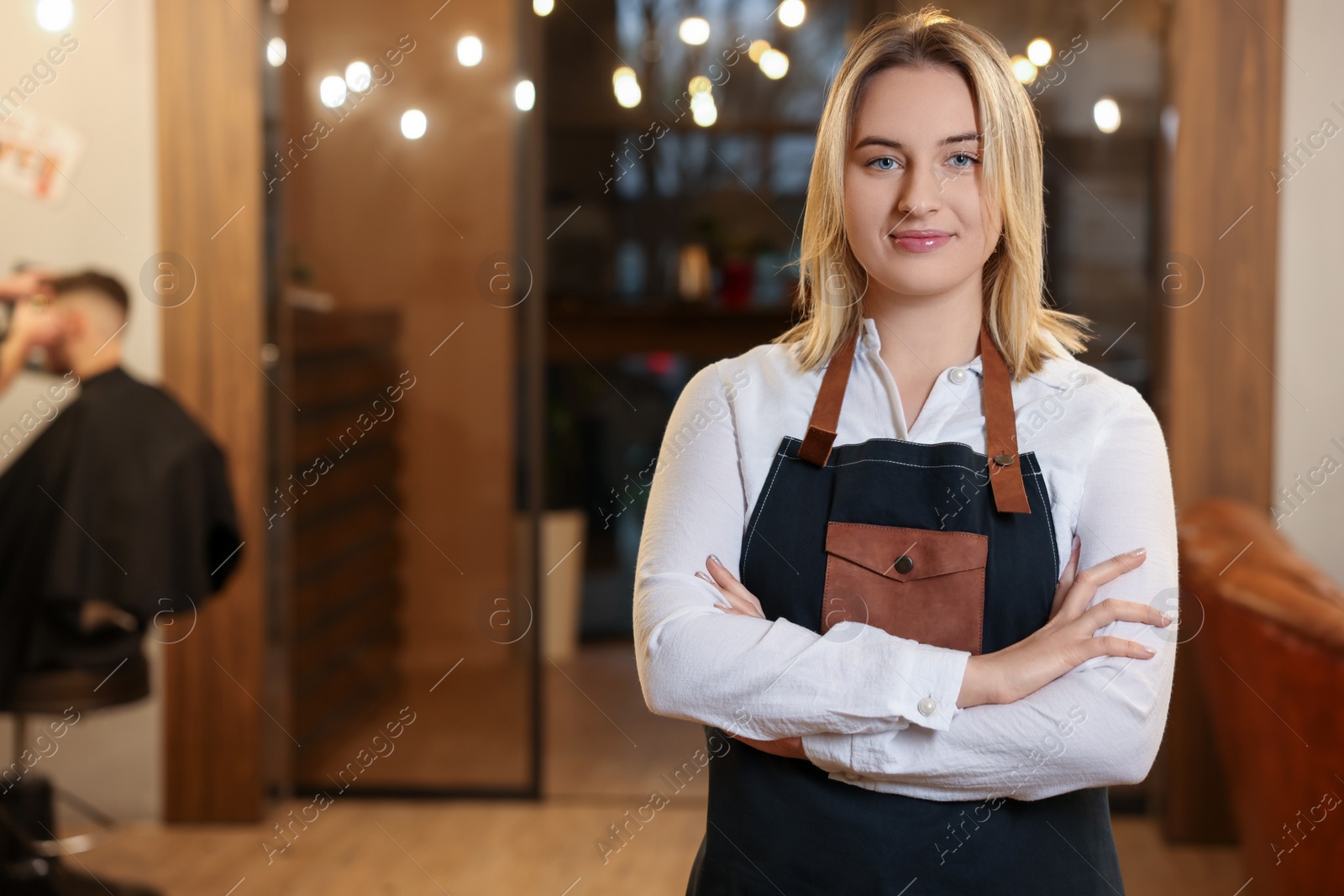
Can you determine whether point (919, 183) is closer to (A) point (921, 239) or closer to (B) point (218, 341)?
(A) point (921, 239)

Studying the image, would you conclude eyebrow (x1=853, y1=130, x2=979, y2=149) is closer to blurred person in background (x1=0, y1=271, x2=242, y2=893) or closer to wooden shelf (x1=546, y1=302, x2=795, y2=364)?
blurred person in background (x1=0, y1=271, x2=242, y2=893)

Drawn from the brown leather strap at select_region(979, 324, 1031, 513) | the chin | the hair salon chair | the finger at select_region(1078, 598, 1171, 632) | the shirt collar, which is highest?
the chin

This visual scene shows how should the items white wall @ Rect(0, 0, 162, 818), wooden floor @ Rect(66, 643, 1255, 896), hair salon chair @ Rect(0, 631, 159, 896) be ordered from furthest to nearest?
white wall @ Rect(0, 0, 162, 818) < wooden floor @ Rect(66, 643, 1255, 896) < hair salon chair @ Rect(0, 631, 159, 896)

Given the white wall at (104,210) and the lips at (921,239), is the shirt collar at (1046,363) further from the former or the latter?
the white wall at (104,210)

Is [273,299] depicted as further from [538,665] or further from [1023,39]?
[1023,39]

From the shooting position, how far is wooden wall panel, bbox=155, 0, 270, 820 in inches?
124

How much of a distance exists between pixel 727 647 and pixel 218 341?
2485 millimetres

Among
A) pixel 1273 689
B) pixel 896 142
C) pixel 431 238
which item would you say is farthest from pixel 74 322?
pixel 1273 689

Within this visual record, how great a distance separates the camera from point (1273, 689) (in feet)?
6.83

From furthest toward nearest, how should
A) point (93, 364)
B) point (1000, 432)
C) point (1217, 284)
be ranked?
point (1217, 284) → point (93, 364) → point (1000, 432)

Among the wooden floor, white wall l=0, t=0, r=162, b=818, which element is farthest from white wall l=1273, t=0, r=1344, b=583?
white wall l=0, t=0, r=162, b=818

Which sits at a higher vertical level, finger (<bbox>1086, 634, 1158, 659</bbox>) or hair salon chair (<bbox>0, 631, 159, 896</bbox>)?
finger (<bbox>1086, 634, 1158, 659</bbox>)

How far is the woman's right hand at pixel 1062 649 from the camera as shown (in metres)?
1.11

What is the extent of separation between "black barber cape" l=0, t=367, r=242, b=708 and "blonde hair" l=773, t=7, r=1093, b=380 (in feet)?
6.50
